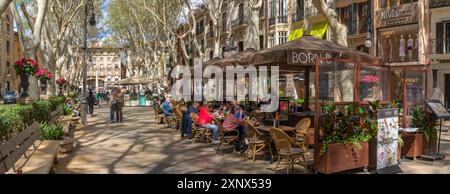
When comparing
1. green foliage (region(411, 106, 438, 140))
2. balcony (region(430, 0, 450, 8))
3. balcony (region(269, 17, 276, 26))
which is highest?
balcony (region(269, 17, 276, 26))

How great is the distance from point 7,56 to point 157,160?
6198cm

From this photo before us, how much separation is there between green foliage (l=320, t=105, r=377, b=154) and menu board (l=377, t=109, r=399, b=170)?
0.85ft

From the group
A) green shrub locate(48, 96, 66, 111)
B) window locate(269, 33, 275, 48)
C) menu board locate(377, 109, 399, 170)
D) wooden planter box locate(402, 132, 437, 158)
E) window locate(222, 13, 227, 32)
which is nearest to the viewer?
menu board locate(377, 109, 399, 170)

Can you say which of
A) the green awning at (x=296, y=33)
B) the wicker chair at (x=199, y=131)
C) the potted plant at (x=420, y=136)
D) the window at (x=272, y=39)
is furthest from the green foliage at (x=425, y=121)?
the window at (x=272, y=39)

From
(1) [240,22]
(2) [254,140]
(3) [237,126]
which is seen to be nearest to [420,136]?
(2) [254,140]

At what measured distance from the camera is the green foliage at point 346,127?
6.61 metres

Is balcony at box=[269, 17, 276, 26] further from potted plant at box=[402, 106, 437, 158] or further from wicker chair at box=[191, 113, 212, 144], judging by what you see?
potted plant at box=[402, 106, 437, 158]

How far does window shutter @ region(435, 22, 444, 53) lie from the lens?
72.0ft

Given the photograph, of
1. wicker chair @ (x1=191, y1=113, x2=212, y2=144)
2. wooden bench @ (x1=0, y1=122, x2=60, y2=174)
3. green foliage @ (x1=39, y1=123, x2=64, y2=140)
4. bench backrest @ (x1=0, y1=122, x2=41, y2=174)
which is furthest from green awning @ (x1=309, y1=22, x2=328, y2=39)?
bench backrest @ (x1=0, y1=122, x2=41, y2=174)

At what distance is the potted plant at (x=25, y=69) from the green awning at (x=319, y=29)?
61.3 ft

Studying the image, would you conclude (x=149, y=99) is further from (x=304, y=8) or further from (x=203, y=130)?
(x=203, y=130)

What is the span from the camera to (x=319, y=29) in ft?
90.5

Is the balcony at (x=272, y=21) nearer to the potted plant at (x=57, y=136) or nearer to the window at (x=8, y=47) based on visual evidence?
the potted plant at (x=57, y=136)
